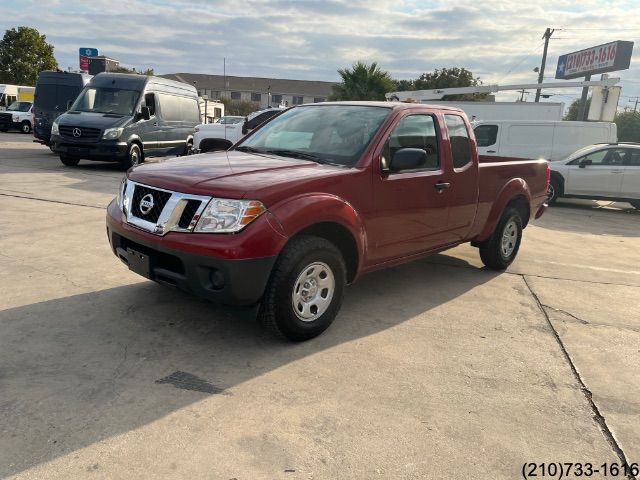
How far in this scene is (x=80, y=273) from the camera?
4766 mm

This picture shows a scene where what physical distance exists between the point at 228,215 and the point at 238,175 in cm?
39

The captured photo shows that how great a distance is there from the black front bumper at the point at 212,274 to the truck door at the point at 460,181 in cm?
226

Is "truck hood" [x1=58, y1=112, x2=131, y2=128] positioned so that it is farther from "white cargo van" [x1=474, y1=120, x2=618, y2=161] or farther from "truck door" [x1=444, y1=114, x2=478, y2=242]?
"white cargo van" [x1=474, y1=120, x2=618, y2=161]

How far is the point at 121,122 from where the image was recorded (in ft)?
39.4

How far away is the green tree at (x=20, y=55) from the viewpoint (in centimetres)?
4281

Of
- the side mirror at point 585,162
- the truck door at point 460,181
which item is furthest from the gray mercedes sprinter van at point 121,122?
the side mirror at point 585,162

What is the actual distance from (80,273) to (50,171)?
8.09m

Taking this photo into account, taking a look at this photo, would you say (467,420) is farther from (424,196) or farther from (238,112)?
(238,112)

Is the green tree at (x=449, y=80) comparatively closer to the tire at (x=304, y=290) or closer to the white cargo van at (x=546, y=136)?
the white cargo van at (x=546, y=136)

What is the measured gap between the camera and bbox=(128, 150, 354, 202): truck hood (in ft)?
10.6

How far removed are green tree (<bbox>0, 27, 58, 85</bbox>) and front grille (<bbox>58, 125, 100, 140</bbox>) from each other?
37677 millimetres

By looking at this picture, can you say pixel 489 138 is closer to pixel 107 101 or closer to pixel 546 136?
pixel 546 136

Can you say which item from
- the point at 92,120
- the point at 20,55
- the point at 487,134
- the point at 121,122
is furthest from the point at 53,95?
the point at 20,55

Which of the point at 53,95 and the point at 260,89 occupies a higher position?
the point at 260,89
